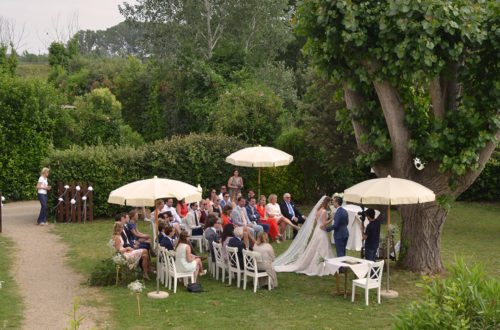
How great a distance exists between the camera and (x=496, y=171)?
26422 mm

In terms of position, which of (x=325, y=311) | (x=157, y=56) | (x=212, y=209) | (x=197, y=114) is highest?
(x=157, y=56)

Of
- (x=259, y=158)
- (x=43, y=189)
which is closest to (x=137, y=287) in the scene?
(x=259, y=158)

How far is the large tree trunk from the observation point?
45.8 ft

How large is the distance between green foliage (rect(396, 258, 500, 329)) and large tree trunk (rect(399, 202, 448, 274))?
6.87 metres

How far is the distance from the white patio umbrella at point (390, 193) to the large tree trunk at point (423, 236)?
1924 mm

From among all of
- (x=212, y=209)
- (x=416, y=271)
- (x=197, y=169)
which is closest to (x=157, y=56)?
(x=197, y=169)

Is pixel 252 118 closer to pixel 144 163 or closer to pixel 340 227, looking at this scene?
pixel 144 163

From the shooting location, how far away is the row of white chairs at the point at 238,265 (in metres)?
12.7

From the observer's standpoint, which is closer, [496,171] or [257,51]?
[496,171]

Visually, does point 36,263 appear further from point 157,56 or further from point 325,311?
point 157,56

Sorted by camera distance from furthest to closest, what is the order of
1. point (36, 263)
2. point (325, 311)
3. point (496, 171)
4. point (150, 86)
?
point (150, 86)
point (496, 171)
point (36, 263)
point (325, 311)

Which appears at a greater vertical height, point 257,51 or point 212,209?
point 257,51

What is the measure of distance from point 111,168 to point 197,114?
10.9 meters

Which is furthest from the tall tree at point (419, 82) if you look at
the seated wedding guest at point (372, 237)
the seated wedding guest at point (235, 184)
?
the seated wedding guest at point (235, 184)
